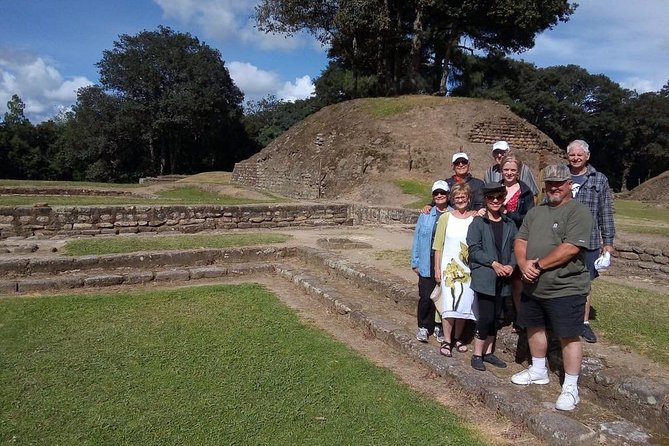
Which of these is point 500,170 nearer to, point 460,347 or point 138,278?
point 460,347

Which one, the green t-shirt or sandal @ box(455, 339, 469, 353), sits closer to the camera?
the green t-shirt

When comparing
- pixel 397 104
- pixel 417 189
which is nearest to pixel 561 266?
pixel 417 189

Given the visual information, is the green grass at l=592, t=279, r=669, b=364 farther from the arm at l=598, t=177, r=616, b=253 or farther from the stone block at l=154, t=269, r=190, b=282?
the stone block at l=154, t=269, r=190, b=282

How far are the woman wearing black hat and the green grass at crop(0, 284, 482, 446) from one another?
2.75 feet

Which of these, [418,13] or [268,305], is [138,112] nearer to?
[418,13]

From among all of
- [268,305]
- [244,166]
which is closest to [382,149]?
[244,166]

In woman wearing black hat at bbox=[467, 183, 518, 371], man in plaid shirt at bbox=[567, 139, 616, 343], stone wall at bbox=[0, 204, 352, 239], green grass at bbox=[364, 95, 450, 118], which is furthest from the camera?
green grass at bbox=[364, 95, 450, 118]

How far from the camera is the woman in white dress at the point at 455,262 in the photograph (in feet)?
13.7

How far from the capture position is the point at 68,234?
10.2m

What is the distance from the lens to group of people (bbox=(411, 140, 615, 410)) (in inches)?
134

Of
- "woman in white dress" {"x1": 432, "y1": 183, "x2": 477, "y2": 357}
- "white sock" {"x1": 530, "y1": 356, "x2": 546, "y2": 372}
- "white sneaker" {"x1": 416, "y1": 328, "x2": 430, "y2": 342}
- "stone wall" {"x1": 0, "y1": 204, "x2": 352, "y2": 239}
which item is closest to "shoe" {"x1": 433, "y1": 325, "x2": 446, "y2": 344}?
"white sneaker" {"x1": 416, "y1": 328, "x2": 430, "y2": 342}

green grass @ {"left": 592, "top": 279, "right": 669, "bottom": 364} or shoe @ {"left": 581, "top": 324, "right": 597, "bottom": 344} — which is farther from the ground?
shoe @ {"left": 581, "top": 324, "right": 597, "bottom": 344}

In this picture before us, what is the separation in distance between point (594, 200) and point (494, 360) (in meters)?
1.67

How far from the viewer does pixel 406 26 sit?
2775 centimetres
